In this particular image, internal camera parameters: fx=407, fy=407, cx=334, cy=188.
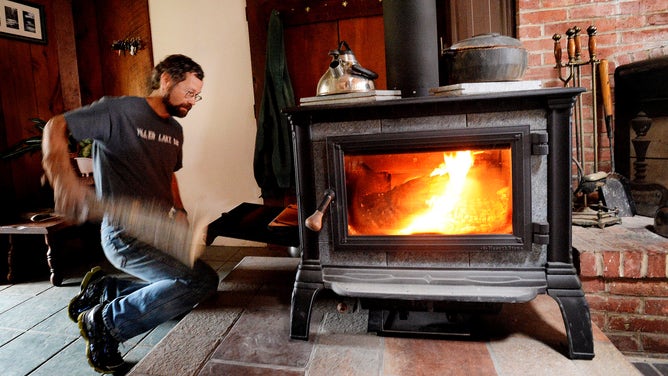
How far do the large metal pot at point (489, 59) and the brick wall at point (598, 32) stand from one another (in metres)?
0.74

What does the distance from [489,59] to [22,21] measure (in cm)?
357

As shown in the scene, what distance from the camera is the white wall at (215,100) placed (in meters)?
3.24

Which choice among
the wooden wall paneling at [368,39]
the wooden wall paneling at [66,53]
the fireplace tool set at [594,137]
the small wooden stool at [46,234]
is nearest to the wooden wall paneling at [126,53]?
the wooden wall paneling at [66,53]

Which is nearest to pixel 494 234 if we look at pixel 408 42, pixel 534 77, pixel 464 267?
pixel 464 267

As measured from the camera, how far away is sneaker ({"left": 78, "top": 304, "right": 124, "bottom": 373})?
157 cm

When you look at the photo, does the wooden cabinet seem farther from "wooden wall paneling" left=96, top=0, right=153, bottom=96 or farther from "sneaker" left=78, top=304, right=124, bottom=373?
"sneaker" left=78, top=304, right=124, bottom=373

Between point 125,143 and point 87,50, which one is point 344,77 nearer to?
point 125,143

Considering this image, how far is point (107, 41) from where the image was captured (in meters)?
3.54

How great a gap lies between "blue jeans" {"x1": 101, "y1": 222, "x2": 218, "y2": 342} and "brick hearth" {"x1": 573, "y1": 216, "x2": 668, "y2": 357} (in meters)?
1.55

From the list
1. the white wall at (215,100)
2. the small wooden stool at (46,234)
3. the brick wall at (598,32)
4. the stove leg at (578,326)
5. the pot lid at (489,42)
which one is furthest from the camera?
the white wall at (215,100)

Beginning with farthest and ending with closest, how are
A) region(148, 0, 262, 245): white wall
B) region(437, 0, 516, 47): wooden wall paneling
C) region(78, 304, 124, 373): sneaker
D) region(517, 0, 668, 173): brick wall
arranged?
region(148, 0, 262, 245): white wall < region(437, 0, 516, 47): wooden wall paneling < region(517, 0, 668, 173): brick wall < region(78, 304, 124, 373): sneaker

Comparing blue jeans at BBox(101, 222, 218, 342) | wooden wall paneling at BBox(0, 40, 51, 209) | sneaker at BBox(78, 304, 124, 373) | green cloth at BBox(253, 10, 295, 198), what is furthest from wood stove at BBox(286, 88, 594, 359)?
wooden wall paneling at BBox(0, 40, 51, 209)

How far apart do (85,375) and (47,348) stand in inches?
14.2

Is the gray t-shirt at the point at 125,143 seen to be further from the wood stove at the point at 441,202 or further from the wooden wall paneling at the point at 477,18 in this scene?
the wooden wall paneling at the point at 477,18
